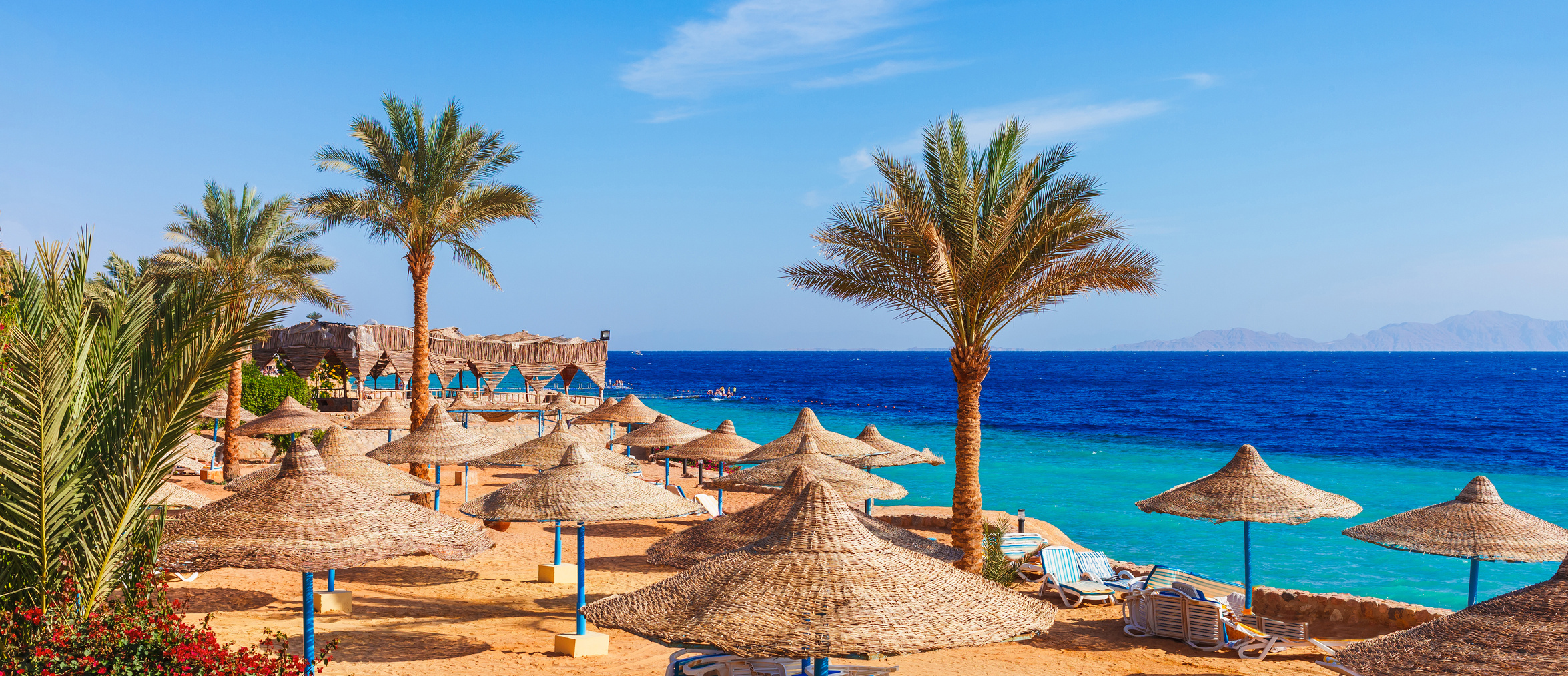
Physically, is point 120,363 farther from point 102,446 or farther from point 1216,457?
point 1216,457

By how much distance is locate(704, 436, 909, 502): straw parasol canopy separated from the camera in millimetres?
14438

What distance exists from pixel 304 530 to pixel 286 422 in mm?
19198

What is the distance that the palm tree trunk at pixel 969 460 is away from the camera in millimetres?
14445

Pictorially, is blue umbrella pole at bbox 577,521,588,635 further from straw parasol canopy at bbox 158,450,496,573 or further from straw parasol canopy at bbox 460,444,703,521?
straw parasol canopy at bbox 158,450,496,573

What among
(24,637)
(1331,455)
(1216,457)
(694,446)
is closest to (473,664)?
(24,637)

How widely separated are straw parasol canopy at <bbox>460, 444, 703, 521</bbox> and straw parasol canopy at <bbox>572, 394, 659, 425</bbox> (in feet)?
54.4

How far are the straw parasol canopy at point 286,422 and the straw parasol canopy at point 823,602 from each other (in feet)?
67.3

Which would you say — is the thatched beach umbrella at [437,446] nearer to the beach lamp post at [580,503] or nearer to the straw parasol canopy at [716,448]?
the straw parasol canopy at [716,448]

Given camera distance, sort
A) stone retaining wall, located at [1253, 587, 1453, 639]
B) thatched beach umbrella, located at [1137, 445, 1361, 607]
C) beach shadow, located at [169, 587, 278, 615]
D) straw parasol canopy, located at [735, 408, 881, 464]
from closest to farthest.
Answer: beach shadow, located at [169, 587, 278, 615], thatched beach umbrella, located at [1137, 445, 1361, 607], stone retaining wall, located at [1253, 587, 1453, 639], straw parasol canopy, located at [735, 408, 881, 464]

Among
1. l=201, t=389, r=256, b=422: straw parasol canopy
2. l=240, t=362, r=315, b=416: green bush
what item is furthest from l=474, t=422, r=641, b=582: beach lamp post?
l=240, t=362, r=315, b=416: green bush

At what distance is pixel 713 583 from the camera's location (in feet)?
22.3

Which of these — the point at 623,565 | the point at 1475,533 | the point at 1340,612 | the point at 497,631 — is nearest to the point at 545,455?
the point at 623,565

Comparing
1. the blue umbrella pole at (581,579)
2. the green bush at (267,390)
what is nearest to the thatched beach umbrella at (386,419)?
the green bush at (267,390)

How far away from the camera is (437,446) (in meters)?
18.2
